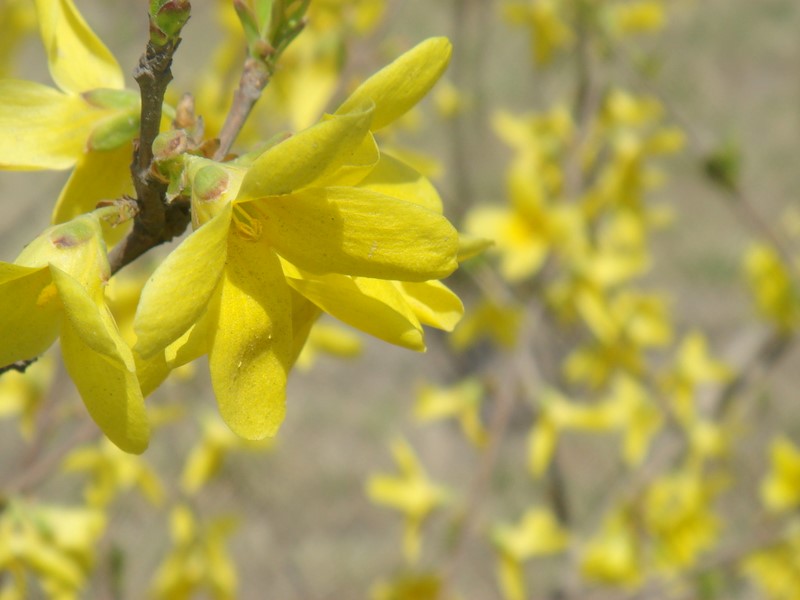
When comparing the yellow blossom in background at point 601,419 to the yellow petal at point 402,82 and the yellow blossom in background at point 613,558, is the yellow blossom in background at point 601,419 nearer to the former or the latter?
the yellow blossom in background at point 613,558

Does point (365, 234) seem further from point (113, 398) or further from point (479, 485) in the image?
point (479, 485)

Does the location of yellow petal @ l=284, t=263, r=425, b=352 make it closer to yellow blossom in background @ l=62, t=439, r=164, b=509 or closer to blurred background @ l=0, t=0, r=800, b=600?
blurred background @ l=0, t=0, r=800, b=600

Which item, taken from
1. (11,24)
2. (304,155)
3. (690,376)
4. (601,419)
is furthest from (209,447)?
(304,155)

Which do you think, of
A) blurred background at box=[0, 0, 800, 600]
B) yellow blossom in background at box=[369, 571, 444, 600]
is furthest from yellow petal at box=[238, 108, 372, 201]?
yellow blossom in background at box=[369, 571, 444, 600]

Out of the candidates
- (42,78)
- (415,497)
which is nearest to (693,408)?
(415,497)

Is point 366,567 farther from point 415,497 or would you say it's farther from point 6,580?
point 6,580

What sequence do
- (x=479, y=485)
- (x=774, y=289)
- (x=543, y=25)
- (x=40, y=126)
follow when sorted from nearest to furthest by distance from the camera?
(x=40, y=126) → (x=479, y=485) → (x=774, y=289) → (x=543, y=25)
